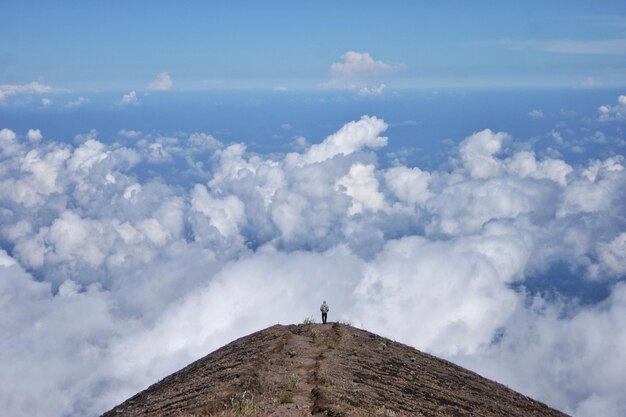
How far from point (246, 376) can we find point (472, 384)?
16.4 m

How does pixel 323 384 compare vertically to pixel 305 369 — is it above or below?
below

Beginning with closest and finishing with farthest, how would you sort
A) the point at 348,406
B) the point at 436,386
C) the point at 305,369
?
the point at 348,406 < the point at 305,369 < the point at 436,386

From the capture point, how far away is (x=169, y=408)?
26.9 m

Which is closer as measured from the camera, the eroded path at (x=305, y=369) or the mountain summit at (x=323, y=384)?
the eroded path at (x=305, y=369)

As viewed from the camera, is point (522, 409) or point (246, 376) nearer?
point (246, 376)

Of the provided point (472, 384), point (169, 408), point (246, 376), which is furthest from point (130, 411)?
point (472, 384)

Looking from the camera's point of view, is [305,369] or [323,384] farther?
[305,369]

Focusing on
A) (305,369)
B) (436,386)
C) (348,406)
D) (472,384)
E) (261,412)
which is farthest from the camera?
(472,384)

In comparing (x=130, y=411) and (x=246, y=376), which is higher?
(x=246, y=376)

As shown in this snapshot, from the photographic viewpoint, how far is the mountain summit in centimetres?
2350

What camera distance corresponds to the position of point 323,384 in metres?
27.0

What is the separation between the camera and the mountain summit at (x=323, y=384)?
2350 centimetres

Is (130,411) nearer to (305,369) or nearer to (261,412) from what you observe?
(305,369)

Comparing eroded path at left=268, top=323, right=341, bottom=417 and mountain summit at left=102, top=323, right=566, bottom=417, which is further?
mountain summit at left=102, top=323, right=566, bottom=417
